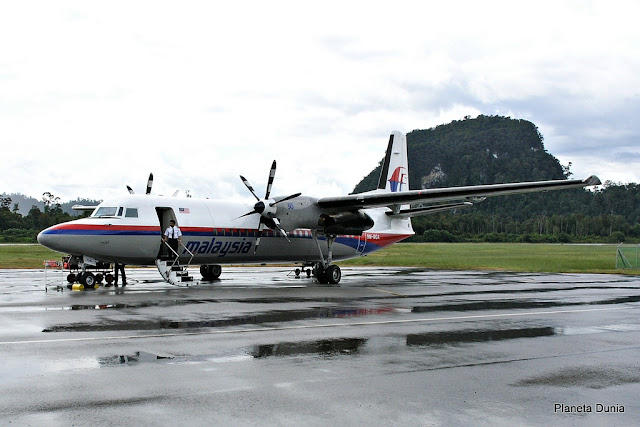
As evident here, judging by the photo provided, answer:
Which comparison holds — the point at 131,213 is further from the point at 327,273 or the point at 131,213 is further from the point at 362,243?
the point at 362,243

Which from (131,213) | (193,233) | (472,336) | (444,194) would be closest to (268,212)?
(193,233)

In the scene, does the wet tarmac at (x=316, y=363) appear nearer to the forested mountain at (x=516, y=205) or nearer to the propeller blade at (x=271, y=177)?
the propeller blade at (x=271, y=177)

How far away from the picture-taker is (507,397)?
22.2ft

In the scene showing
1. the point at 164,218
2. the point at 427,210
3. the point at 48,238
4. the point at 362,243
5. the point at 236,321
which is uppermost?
the point at 427,210

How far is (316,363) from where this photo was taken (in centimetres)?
838

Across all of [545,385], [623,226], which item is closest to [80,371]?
[545,385]

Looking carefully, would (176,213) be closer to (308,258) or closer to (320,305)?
(308,258)

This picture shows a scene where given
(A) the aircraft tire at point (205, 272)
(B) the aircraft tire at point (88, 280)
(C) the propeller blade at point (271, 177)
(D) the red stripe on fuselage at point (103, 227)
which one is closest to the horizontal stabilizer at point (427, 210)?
(C) the propeller blade at point (271, 177)

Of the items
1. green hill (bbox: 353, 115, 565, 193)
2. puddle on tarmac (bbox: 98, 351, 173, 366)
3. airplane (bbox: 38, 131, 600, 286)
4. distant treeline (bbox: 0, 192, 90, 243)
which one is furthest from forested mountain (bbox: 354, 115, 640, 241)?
puddle on tarmac (bbox: 98, 351, 173, 366)

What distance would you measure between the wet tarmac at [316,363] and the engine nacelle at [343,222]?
960cm

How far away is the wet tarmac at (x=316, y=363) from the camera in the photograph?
6133 mm

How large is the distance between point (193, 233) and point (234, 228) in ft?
6.24

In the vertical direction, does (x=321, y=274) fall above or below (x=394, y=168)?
below

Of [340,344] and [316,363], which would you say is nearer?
[316,363]
